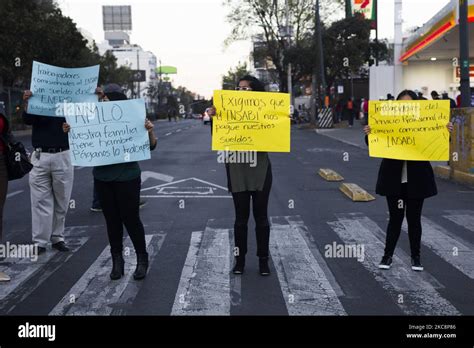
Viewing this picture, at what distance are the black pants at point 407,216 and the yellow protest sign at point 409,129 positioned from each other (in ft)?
1.37

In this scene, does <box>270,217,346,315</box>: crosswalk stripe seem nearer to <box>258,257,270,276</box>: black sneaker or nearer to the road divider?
<box>258,257,270,276</box>: black sneaker

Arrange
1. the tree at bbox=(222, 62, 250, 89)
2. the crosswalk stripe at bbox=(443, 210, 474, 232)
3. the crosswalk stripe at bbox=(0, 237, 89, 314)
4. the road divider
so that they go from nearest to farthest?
Result: 1. the crosswalk stripe at bbox=(0, 237, 89, 314)
2. the crosswalk stripe at bbox=(443, 210, 474, 232)
3. the road divider
4. the tree at bbox=(222, 62, 250, 89)

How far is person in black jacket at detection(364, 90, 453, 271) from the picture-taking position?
5.92m

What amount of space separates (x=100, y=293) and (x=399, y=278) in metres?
2.80

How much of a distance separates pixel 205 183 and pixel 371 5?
3343cm

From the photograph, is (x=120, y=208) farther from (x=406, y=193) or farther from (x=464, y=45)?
(x=464, y=45)

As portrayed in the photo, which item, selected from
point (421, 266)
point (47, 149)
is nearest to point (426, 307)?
point (421, 266)

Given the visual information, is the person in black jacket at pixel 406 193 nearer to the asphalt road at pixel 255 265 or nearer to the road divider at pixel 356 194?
the asphalt road at pixel 255 265

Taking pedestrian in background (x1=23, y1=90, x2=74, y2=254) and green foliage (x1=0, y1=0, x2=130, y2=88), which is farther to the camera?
green foliage (x1=0, y1=0, x2=130, y2=88)

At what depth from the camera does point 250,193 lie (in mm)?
5926

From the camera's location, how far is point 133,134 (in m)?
5.80

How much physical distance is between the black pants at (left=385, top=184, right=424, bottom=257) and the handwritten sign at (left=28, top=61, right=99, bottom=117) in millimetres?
3400

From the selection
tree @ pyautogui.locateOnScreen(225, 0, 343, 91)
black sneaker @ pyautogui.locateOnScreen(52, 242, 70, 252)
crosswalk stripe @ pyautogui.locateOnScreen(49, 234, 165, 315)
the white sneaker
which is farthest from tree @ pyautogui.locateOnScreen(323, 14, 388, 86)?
the white sneaker
